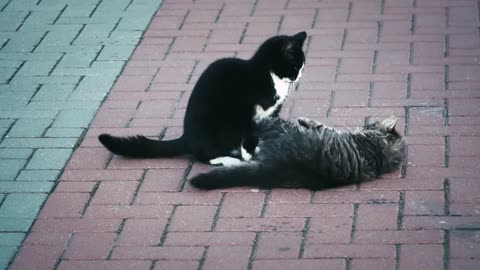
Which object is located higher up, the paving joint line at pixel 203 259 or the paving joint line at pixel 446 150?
the paving joint line at pixel 203 259

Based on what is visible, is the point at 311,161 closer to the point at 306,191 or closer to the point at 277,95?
the point at 306,191

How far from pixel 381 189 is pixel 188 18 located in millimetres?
2997

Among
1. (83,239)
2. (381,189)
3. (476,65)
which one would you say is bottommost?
(476,65)

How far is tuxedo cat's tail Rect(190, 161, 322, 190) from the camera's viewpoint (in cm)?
488

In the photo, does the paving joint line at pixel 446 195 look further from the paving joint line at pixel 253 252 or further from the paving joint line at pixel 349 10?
the paving joint line at pixel 349 10

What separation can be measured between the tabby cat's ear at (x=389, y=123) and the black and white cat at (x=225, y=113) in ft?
1.98

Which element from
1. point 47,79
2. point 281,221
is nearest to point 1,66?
point 47,79

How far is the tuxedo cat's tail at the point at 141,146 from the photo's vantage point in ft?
17.2

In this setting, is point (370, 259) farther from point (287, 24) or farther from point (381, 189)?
point (287, 24)

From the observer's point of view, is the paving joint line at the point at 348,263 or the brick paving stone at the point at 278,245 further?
the brick paving stone at the point at 278,245

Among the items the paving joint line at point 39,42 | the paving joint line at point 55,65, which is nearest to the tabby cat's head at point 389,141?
the paving joint line at point 55,65

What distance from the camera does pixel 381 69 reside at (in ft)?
20.9

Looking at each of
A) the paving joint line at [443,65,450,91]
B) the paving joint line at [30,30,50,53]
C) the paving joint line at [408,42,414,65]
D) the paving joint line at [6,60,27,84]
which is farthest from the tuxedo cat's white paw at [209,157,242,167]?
the paving joint line at [30,30,50,53]

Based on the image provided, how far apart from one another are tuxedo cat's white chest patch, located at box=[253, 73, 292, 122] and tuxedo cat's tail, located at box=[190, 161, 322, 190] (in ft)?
1.40
